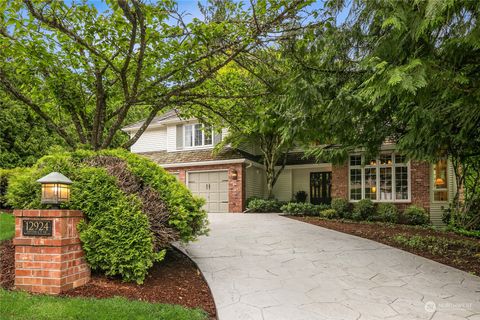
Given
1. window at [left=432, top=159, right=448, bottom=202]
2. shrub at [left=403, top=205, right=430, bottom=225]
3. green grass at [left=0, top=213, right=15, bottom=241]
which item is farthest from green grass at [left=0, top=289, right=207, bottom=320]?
window at [left=432, top=159, right=448, bottom=202]

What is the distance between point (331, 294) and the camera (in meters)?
4.92

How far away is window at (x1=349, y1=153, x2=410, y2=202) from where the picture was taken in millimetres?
14203

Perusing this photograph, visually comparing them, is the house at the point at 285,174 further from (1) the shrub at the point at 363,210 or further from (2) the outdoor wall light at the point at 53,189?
(2) the outdoor wall light at the point at 53,189

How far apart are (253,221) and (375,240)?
13.8 feet

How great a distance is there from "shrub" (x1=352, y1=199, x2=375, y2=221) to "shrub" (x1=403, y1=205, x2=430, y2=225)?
1.27 m

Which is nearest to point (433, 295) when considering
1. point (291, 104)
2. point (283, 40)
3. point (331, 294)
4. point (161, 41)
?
point (331, 294)

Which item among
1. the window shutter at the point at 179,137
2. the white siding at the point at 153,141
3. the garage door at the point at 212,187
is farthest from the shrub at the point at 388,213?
the white siding at the point at 153,141

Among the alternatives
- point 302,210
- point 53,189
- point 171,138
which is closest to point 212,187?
point 171,138

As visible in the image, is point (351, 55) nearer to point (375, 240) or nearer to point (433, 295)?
point (433, 295)

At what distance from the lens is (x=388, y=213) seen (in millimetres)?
13391

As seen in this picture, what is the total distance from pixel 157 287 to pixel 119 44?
3977 mm

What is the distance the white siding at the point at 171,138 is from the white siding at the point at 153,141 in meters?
0.57

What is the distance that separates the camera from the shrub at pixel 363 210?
1365 centimetres

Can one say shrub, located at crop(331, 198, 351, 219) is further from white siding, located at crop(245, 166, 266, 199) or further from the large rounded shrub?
the large rounded shrub
